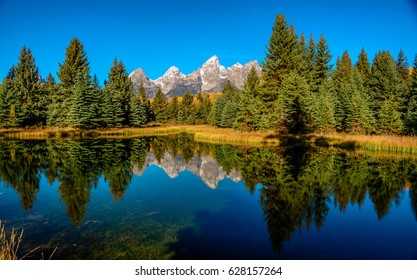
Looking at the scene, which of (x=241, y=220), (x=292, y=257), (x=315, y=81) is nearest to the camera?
(x=292, y=257)

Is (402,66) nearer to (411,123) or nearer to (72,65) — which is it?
(411,123)

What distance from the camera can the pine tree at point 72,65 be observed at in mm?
51438

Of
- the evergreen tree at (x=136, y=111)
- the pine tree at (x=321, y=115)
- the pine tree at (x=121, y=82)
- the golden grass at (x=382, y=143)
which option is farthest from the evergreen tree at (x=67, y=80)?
the golden grass at (x=382, y=143)

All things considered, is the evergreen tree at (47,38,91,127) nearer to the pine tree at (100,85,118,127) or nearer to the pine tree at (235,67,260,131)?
the pine tree at (100,85,118,127)

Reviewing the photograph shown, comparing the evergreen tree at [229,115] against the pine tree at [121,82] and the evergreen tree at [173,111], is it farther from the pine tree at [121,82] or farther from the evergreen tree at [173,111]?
the evergreen tree at [173,111]

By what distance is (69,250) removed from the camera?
7.27 m

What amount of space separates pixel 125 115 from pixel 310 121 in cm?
3846

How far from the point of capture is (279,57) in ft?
136

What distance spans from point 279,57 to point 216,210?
3573 cm

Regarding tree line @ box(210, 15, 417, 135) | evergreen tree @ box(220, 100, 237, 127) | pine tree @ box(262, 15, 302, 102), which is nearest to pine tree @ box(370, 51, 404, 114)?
tree line @ box(210, 15, 417, 135)

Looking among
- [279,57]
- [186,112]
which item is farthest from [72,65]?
[186,112]

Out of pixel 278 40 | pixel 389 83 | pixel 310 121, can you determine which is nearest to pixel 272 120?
pixel 310 121

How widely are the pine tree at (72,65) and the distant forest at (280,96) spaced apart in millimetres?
170

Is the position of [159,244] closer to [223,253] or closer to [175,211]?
[223,253]
